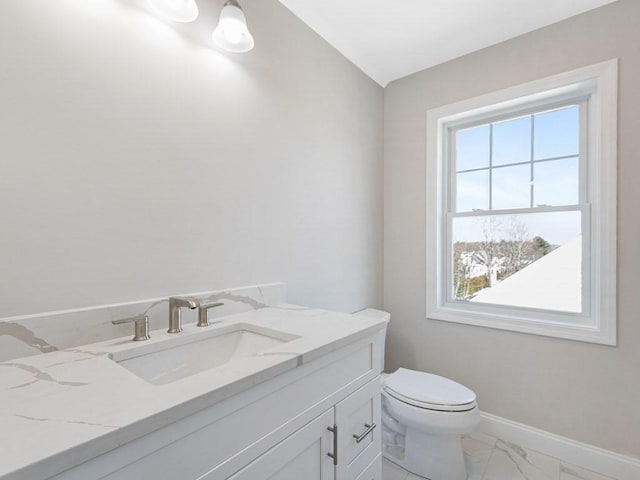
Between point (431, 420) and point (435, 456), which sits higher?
point (431, 420)

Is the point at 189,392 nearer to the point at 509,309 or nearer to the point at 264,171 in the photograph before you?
the point at 264,171

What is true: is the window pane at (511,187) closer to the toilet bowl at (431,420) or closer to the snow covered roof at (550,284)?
the snow covered roof at (550,284)

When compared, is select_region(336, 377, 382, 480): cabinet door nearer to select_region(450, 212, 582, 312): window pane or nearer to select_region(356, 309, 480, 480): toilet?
select_region(356, 309, 480, 480): toilet

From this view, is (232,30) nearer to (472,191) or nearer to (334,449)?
(334,449)

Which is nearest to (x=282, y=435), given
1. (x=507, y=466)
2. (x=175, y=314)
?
(x=175, y=314)

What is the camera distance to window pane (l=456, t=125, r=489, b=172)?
6.66 feet

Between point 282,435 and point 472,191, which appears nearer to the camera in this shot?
point 282,435

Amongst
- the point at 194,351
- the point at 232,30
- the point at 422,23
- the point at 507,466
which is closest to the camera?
the point at 194,351

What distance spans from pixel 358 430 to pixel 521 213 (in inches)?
63.6

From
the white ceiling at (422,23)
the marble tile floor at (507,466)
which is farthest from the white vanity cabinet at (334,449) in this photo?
the white ceiling at (422,23)

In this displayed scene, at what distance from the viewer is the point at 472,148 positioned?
2078mm

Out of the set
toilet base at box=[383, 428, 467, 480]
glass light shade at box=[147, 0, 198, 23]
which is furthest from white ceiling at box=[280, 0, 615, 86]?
toilet base at box=[383, 428, 467, 480]

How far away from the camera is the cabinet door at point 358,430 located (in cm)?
94

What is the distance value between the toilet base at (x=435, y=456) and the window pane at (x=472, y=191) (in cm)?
137
